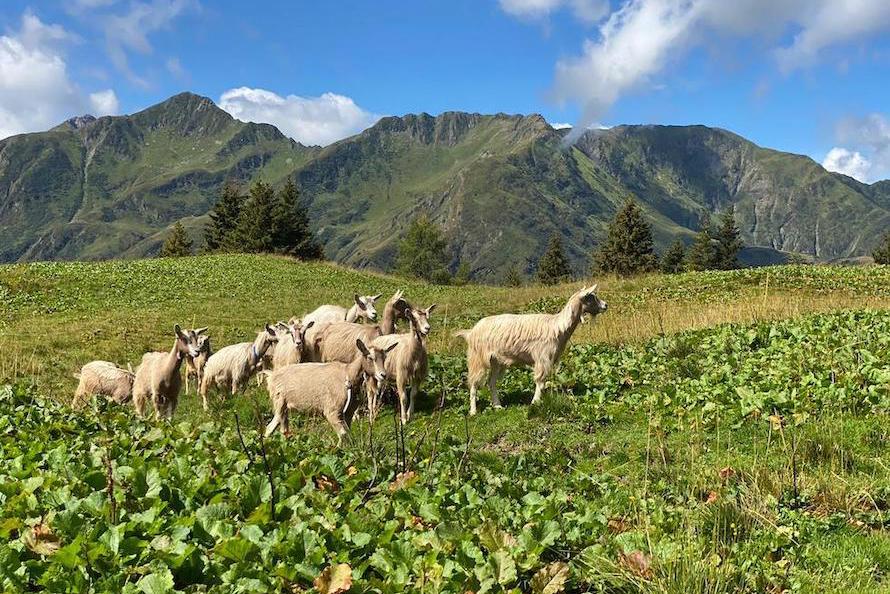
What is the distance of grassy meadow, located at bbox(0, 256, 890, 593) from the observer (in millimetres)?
4281

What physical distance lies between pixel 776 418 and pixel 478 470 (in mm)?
4794

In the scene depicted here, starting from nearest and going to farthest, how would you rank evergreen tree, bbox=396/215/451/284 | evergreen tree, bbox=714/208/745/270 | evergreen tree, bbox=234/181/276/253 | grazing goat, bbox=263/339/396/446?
grazing goat, bbox=263/339/396/446 → evergreen tree, bbox=234/181/276/253 → evergreen tree, bbox=714/208/745/270 → evergreen tree, bbox=396/215/451/284

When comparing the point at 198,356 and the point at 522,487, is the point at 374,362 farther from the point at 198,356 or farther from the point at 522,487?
the point at 522,487

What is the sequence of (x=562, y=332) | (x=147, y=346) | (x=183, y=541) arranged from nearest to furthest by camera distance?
(x=183, y=541)
(x=562, y=332)
(x=147, y=346)

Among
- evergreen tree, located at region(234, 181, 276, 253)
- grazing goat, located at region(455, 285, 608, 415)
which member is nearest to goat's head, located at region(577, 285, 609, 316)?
grazing goat, located at region(455, 285, 608, 415)

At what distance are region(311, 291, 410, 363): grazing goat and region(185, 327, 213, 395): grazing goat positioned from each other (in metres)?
2.74

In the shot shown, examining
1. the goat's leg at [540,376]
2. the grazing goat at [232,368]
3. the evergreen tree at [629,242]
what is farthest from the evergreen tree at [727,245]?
the grazing goat at [232,368]

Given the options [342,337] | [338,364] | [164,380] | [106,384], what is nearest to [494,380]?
[338,364]

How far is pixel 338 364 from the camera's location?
12.2 metres

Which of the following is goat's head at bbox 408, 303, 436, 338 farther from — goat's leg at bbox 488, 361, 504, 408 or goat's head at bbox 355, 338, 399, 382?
goat's leg at bbox 488, 361, 504, 408

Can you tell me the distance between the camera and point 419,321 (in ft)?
44.1

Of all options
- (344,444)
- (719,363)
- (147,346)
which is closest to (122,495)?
(344,444)

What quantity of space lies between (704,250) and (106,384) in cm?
8804

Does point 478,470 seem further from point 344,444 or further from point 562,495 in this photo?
→ point 344,444
